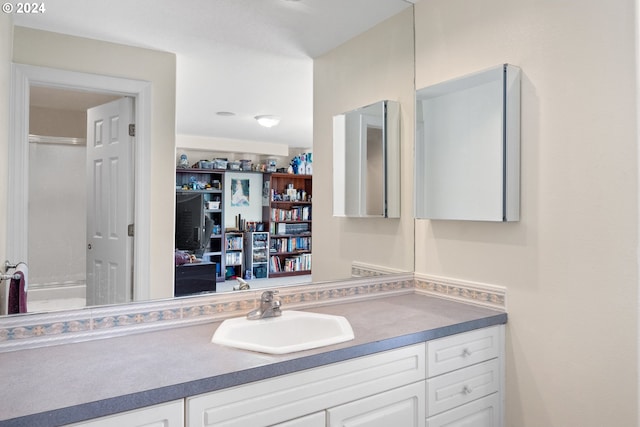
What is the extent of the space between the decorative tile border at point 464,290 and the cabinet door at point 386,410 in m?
0.53

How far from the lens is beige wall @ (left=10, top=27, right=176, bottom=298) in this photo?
4.90 feet

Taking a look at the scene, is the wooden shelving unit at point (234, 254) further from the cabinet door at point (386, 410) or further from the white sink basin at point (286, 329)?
the cabinet door at point (386, 410)

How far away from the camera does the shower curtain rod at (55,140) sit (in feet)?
4.57

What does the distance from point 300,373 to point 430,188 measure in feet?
3.80

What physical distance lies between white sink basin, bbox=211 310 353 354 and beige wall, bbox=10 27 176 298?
31 cm

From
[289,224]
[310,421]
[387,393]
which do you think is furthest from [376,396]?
[289,224]

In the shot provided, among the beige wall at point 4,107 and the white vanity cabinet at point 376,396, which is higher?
the beige wall at point 4,107

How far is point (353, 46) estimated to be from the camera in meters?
2.14

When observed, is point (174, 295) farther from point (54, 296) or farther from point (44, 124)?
point (44, 124)

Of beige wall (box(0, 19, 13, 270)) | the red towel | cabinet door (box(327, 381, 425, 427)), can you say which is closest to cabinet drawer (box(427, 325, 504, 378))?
cabinet door (box(327, 381, 425, 427))

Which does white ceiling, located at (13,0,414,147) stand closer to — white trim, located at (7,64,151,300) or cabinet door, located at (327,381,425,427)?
white trim, located at (7,64,151,300)

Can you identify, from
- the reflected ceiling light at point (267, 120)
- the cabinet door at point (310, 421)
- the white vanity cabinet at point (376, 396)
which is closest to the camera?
the white vanity cabinet at point (376, 396)

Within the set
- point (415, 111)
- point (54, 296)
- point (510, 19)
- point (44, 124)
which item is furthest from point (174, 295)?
point (510, 19)

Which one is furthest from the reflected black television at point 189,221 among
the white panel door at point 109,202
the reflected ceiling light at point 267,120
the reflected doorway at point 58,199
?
the reflected ceiling light at point 267,120
